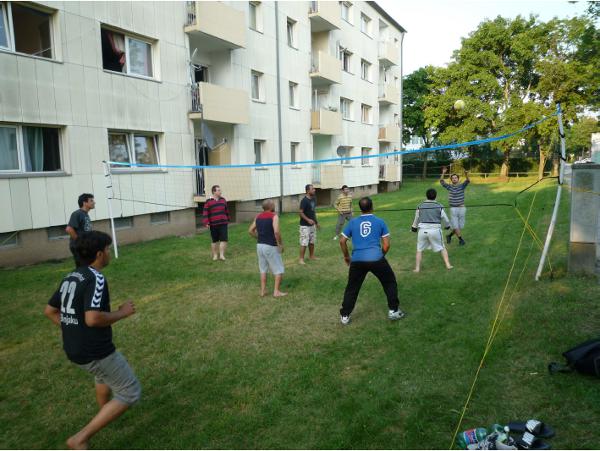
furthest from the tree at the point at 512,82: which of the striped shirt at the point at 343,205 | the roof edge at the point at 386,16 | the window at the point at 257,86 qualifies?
the striped shirt at the point at 343,205

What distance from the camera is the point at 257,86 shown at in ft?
62.2

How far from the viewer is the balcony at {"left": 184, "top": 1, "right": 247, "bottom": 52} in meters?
14.6

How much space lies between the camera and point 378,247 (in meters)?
6.01

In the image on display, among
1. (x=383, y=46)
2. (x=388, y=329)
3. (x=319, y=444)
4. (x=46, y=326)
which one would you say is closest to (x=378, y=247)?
(x=388, y=329)

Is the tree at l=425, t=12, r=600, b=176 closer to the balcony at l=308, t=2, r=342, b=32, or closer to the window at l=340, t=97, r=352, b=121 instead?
the window at l=340, t=97, r=352, b=121

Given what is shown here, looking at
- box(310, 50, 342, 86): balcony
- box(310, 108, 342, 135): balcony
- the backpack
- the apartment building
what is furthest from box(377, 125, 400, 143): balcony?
the backpack

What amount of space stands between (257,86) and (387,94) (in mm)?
15056

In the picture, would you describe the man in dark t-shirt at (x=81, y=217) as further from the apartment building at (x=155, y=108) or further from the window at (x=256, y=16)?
the window at (x=256, y=16)

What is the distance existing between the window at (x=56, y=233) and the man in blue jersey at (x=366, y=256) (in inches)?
340

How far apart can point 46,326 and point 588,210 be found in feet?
29.0

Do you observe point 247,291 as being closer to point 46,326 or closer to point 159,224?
point 46,326

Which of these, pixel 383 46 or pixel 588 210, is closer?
pixel 588 210

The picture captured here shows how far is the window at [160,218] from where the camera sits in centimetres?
1415

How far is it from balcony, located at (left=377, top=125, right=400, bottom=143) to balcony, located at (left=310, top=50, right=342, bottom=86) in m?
8.81
